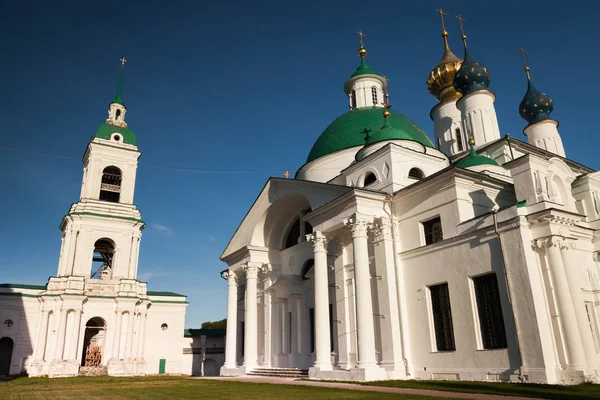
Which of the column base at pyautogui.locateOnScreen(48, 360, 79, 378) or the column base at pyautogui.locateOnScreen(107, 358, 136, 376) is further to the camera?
the column base at pyautogui.locateOnScreen(107, 358, 136, 376)

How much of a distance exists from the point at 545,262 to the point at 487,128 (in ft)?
46.3

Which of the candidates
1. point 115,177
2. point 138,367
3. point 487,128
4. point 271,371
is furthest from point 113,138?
point 487,128

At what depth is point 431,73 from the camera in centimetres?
3116

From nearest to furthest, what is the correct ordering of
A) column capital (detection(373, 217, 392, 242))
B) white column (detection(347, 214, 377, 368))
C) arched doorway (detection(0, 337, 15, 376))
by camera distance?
white column (detection(347, 214, 377, 368)) → column capital (detection(373, 217, 392, 242)) → arched doorway (detection(0, 337, 15, 376))

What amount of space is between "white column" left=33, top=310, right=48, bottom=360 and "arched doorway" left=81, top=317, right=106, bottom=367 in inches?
101

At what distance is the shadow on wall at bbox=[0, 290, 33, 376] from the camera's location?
1212 inches

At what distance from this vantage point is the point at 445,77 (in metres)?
30.4

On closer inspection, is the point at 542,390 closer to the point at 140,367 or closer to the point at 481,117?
the point at 481,117

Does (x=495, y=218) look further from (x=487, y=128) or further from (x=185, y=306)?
(x=185, y=306)

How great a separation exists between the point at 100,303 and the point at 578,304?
1153 inches

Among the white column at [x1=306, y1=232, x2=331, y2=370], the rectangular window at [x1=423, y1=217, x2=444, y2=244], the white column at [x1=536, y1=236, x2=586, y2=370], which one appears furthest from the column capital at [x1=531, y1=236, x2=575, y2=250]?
the white column at [x1=306, y1=232, x2=331, y2=370]

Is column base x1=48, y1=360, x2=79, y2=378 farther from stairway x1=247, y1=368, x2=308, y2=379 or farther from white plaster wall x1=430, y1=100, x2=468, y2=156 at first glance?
white plaster wall x1=430, y1=100, x2=468, y2=156

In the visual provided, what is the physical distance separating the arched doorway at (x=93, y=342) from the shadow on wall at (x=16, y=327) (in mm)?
3509

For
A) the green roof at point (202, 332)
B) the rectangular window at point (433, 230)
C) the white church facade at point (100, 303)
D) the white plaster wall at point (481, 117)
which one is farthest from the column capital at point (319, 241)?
the green roof at point (202, 332)
